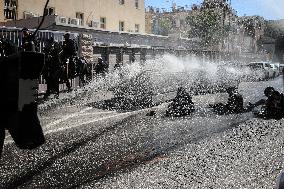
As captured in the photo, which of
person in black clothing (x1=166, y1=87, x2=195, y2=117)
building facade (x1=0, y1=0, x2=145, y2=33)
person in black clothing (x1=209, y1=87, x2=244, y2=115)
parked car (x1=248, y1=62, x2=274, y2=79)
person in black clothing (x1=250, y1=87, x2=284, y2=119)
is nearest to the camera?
person in black clothing (x1=250, y1=87, x2=284, y2=119)

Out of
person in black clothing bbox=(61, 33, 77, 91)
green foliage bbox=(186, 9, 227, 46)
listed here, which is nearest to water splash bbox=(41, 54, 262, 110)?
person in black clothing bbox=(61, 33, 77, 91)

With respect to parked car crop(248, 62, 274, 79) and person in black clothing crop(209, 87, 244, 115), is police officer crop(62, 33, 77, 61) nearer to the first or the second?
person in black clothing crop(209, 87, 244, 115)

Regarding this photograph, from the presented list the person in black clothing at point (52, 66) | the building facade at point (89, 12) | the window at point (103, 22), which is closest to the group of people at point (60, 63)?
the person in black clothing at point (52, 66)

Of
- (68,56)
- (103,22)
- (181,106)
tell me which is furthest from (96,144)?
(103,22)

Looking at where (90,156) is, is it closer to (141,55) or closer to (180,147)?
(180,147)

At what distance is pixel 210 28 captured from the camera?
179 feet

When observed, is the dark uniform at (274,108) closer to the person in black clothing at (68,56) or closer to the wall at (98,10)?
the person in black clothing at (68,56)

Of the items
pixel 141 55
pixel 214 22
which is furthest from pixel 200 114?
pixel 214 22

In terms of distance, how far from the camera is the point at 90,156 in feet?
17.7

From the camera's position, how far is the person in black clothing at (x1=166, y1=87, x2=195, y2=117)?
9.65m

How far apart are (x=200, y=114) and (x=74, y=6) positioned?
25.8 metres

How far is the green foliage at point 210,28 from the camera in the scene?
5453 cm

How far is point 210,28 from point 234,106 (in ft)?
153

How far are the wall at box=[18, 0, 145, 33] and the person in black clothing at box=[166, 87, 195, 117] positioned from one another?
69.1 ft
